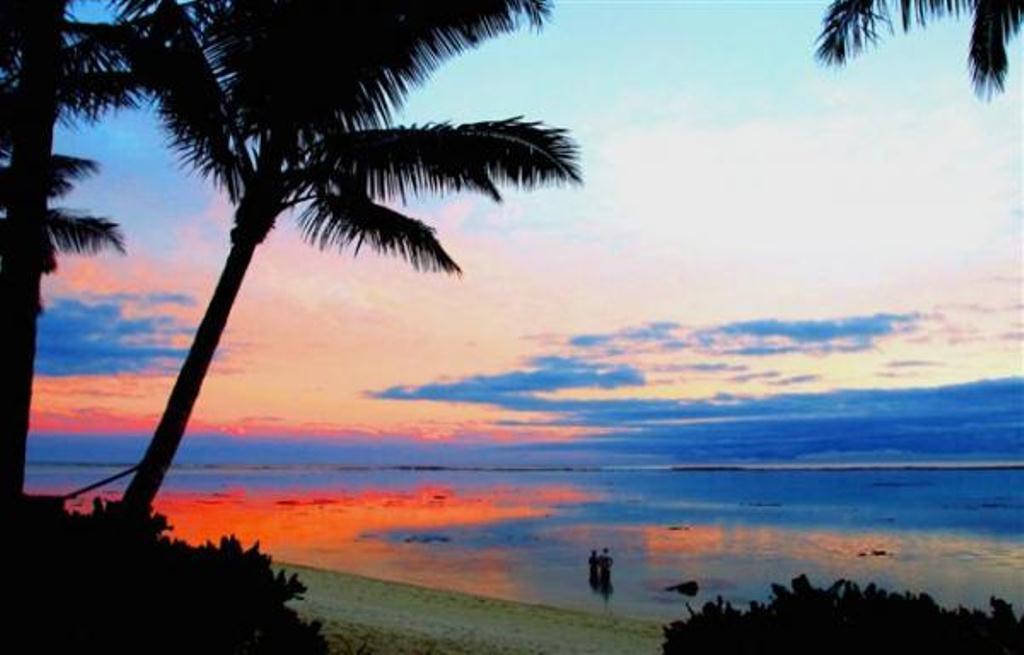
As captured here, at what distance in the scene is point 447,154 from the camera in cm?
845

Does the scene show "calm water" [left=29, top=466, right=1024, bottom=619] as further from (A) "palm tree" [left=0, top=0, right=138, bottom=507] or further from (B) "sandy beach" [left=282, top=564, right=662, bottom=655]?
(A) "palm tree" [left=0, top=0, right=138, bottom=507]

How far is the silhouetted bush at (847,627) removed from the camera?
3.15 meters

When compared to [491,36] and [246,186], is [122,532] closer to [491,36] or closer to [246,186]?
[246,186]

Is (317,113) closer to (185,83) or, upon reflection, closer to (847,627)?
(185,83)

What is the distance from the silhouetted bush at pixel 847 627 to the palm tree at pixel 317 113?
556cm

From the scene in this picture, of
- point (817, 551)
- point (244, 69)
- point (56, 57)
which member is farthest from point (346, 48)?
point (817, 551)

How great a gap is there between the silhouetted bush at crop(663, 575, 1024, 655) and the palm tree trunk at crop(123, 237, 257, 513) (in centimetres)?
534

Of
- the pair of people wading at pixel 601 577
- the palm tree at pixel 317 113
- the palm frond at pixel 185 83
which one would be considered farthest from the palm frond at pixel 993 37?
the pair of people wading at pixel 601 577

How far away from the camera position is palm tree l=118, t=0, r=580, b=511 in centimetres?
801

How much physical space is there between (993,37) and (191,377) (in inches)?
367

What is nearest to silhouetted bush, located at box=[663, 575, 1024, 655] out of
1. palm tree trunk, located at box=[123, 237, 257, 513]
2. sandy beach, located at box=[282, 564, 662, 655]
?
palm tree trunk, located at box=[123, 237, 257, 513]

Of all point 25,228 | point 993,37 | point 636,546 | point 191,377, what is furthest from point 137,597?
point 636,546

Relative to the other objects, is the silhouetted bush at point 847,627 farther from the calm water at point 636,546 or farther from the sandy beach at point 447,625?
the calm water at point 636,546

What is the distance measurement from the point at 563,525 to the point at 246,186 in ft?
161
